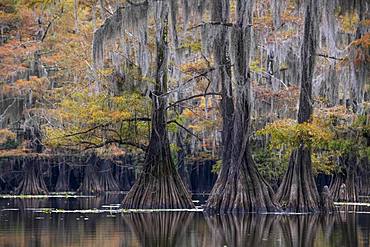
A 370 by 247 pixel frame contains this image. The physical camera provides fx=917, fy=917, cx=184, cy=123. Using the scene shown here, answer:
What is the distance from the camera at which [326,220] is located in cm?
1728

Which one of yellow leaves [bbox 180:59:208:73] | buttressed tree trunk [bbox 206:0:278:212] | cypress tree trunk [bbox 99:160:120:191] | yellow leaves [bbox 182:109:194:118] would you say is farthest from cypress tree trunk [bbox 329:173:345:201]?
cypress tree trunk [bbox 99:160:120:191]

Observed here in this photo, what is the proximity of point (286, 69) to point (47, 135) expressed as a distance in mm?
7359

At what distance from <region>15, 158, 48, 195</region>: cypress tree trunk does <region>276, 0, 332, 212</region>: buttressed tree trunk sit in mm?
16019

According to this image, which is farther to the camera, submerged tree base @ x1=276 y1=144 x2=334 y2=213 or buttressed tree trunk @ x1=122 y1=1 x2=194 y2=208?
buttressed tree trunk @ x1=122 y1=1 x2=194 y2=208

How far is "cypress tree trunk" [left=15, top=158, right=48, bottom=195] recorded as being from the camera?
3422 cm

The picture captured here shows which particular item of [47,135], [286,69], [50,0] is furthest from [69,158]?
[50,0]

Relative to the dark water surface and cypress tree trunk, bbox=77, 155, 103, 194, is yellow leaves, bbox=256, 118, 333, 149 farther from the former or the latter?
cypress tree trunk, bbox=77, 155, 103, 194

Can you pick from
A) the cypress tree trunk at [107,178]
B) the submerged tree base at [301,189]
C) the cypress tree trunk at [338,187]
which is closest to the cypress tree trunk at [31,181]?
the cypress tree trunk at [107,178]

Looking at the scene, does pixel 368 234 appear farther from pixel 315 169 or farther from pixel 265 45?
pixel 315 169

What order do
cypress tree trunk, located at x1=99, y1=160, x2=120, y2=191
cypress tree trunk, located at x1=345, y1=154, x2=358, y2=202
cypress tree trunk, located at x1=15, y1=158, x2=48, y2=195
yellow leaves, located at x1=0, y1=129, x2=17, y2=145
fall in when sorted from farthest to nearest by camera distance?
1. cypress tree trunk, located at x1=99, y1=160, x2=120, y2=191
2. cypress tree trunk, located at x1=15, y1=158, x2=48, y2=195
3. yellow leaves, located at x1=0, y1=129, x2=17, y2=145
4. cypress tree trunk, located at x1=345, y1=154, x2=358, y2=202

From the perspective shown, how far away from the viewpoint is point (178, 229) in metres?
14.8

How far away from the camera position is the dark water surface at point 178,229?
12.6m

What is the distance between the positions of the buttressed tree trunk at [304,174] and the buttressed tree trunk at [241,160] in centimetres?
39

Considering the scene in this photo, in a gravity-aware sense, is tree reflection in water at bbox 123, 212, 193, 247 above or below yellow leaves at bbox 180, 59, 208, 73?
below
